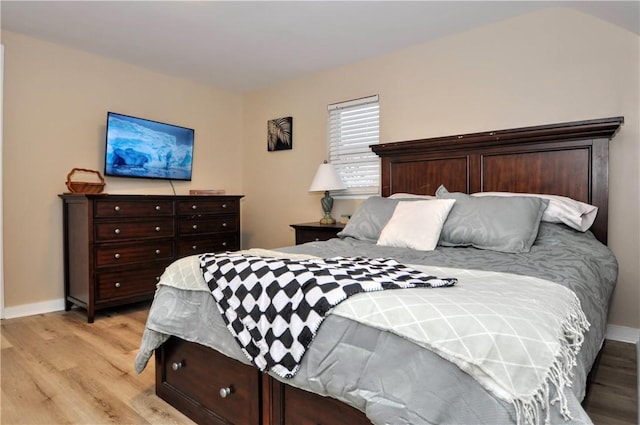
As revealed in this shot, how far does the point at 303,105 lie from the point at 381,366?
3.65 m

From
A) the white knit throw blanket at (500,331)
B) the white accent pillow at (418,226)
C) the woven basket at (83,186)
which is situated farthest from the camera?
the woven basket at (83,186)

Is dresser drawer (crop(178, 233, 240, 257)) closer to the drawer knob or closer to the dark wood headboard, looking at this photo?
the dark wood headboard

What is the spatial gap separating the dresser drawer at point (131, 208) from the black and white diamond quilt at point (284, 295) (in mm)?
2086

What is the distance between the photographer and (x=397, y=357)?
0.96m

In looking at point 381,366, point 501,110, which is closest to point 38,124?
point 381,366

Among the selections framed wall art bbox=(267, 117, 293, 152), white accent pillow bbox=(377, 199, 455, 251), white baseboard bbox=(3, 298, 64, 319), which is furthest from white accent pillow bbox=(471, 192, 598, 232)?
white baseboard bbox=(3, 298, 64, 319)

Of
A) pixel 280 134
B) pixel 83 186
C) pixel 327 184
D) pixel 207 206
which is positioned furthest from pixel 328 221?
pixel 83 186

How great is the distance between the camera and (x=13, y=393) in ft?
6.27

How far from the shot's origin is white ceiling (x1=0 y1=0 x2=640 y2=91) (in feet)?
8.93

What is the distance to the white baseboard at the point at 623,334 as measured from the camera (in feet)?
8.41

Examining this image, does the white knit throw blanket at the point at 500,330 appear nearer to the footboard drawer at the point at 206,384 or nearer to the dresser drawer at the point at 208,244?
the footboard drawer at the point at 206,384

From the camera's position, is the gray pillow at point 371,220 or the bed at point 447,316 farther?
the gray pillow at point 371,220

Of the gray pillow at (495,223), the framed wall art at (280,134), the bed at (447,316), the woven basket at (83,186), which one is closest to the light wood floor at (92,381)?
the bed at (447,316)

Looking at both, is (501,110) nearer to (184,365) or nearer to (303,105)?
(303,105)
